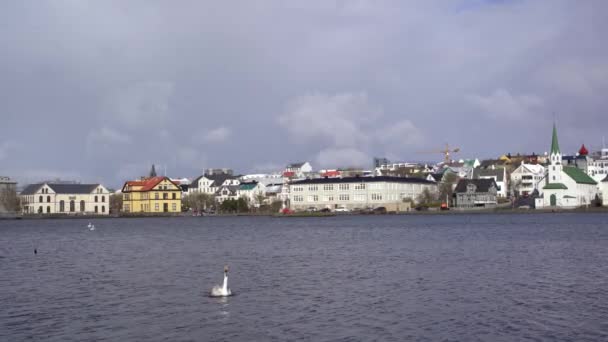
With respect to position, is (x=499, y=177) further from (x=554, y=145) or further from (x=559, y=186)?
(x=559, y=186)

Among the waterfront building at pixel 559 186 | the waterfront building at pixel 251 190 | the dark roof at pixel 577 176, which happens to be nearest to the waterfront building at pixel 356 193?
the waterfront building at pixel 251 190

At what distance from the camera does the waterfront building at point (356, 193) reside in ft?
462

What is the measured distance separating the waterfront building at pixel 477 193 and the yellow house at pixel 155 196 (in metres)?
55.5

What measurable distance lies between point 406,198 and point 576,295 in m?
122

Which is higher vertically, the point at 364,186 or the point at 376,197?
the point at 364,186

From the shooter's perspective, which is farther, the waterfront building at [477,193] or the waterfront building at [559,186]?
the waterfront building at [477,193]

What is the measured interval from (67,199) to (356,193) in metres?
55.8

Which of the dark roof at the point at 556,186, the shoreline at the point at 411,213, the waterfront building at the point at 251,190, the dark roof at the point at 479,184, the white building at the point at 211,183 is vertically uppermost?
the white building at the point at 211,183

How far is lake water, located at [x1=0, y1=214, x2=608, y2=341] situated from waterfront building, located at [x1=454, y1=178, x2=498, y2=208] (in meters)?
95.5

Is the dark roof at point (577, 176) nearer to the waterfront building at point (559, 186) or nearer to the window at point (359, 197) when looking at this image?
the waterfront building at point (559, 186)

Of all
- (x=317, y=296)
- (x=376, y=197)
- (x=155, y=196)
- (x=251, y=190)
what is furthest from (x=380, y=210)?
(x=317, y=296)

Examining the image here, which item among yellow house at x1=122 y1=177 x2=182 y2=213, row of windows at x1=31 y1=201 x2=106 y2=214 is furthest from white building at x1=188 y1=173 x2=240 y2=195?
row of windows at x1=31 y1=201 x2=106 y2=214

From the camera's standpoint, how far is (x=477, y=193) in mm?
137125

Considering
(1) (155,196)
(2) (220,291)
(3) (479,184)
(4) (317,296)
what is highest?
(3) (479,184)
